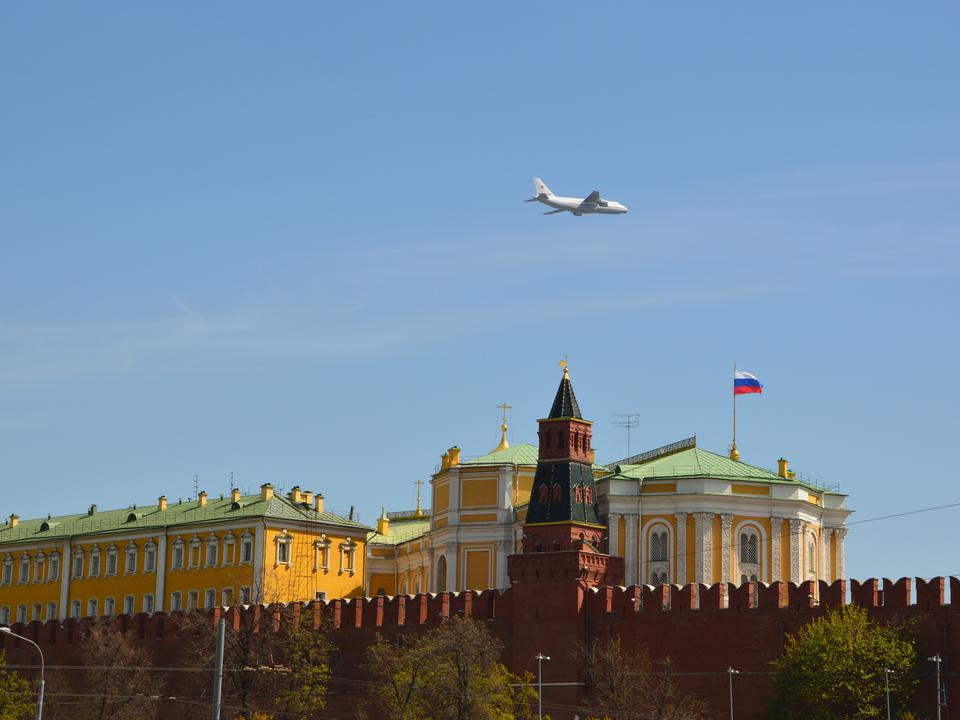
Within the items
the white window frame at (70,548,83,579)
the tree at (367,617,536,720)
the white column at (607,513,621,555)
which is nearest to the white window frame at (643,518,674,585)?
the white column at (607,513,621,555)

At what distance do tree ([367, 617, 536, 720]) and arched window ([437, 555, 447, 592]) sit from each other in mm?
25193

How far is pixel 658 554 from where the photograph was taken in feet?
309

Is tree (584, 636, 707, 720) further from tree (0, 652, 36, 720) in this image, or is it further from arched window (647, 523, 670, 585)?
tree (0, 652, 36, 720)

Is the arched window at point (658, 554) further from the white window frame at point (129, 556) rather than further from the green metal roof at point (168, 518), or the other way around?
the white window frame at point (129, 556)

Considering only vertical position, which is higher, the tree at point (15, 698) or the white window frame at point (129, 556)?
the white window frame at point (129, 556)

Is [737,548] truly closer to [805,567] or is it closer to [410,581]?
[805,567]

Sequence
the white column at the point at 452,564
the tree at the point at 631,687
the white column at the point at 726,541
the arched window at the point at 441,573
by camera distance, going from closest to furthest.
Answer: the tree at the point at 631,687, the white column at the point at 726,541, the white column at the point at 452,564, the arched window at the point at 441,573

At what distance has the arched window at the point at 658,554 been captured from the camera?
93750 mm

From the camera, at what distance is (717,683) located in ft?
235

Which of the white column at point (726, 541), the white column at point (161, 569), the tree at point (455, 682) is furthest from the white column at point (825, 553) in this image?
the white column at point (161, 569)

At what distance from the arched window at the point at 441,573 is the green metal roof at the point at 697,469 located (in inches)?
453

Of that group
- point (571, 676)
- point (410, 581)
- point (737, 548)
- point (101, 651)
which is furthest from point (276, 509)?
point (571, 676)

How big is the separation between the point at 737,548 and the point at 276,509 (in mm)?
26267

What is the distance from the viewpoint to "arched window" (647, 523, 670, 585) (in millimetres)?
93750
